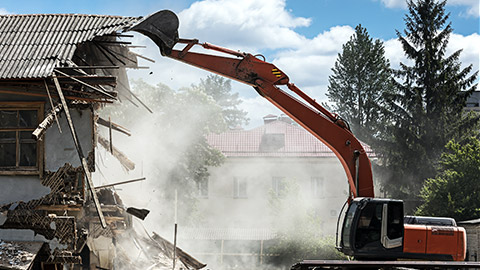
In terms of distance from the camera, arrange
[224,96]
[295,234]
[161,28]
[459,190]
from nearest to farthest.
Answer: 1. [161,28]
2. [459,190]
3. [295,234]
4. [224,96]

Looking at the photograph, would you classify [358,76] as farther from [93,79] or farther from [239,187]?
[93,79]

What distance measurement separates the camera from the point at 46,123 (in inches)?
549

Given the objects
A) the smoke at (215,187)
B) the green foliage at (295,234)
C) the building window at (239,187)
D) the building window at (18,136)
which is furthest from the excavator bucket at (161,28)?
the building window at (239,187)

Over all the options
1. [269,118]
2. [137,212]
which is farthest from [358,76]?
[137,212]

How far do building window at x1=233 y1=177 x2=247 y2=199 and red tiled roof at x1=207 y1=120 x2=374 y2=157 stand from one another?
79.3 inches

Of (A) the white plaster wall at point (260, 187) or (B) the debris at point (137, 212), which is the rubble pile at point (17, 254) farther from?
(A) the white plaster wall at point (260, 187)

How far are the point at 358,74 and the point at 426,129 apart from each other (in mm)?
13134

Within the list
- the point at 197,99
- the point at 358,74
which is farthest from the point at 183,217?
the point at 358,74

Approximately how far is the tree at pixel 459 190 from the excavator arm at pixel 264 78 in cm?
1607

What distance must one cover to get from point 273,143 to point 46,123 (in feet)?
115

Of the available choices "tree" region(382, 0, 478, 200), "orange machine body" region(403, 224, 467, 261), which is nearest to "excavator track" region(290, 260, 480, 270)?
"orange machine body" region(403, 224, 467, 261)

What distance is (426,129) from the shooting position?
1629 inches

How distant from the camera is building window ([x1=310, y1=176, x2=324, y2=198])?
153 feet

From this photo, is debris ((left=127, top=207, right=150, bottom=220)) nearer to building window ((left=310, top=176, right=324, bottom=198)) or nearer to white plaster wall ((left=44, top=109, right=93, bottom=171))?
white plaster wall ((left=44, top=109, right=93, bottom=171))
